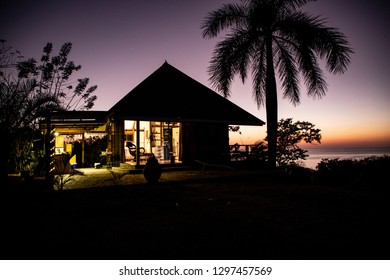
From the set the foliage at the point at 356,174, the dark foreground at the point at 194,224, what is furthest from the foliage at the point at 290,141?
the dark foreground at the point at 194,224

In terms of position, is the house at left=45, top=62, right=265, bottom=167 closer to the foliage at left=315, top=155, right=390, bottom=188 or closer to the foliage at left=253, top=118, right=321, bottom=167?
the foliage at left=253, top=118, right=321, bottom=167

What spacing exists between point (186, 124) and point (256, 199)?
8008 millimetres

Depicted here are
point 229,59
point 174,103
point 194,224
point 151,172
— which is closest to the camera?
point 194,224

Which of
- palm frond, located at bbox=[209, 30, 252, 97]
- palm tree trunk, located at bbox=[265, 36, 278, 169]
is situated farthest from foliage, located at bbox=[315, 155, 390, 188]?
palm frond, located at bbox=[209, 30, 252, 97]

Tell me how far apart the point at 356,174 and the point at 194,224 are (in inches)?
295

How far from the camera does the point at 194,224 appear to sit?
4.44 m

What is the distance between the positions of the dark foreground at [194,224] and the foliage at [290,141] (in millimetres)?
7654

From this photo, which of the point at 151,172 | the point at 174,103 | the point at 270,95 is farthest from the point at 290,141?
the point at 151,172

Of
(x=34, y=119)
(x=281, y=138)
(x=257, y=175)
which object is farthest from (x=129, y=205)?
(x=281, y=138)

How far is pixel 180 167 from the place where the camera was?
12.9 m

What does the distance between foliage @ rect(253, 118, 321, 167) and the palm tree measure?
309cm

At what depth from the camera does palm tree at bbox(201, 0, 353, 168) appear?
11.0 m

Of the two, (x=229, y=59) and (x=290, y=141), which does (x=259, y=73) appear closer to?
(x=229, y=59)
